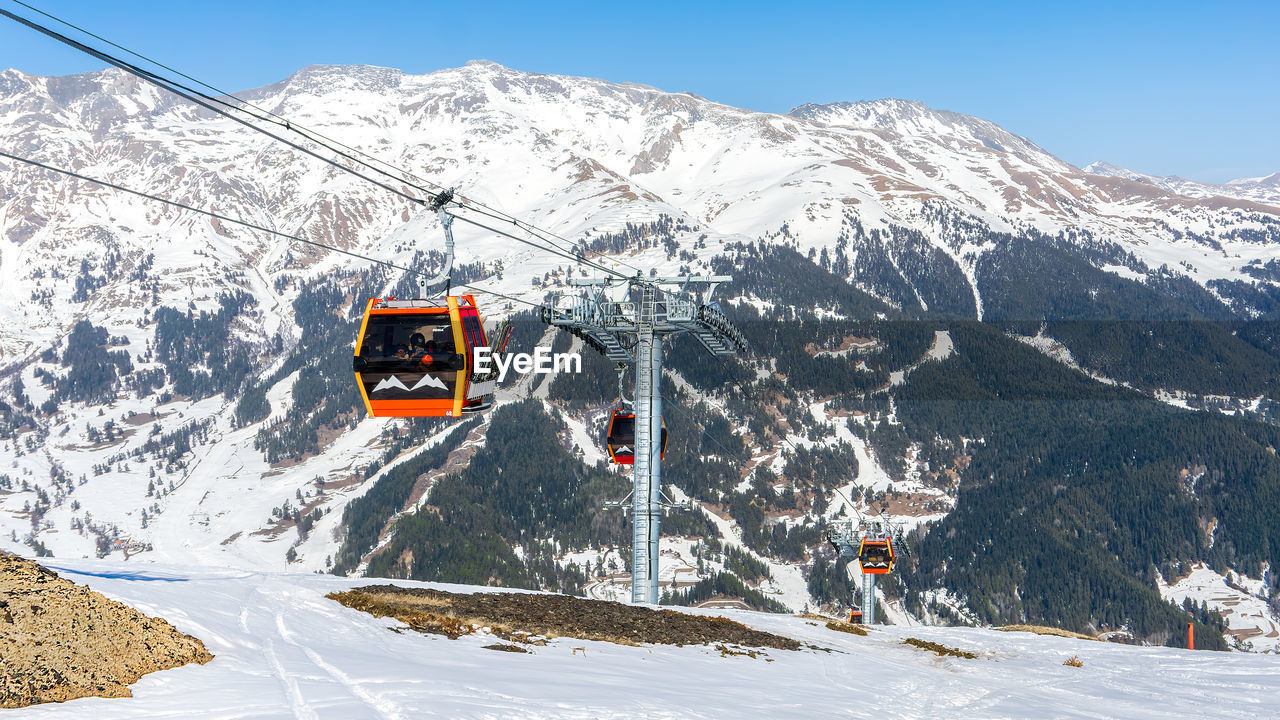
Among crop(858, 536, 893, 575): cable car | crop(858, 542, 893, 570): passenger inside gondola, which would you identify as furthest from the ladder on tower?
crop(858, 542, 893, 570): passenger inside gondola

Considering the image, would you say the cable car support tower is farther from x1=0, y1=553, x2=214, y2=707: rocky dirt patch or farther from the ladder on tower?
x1=0, y1=553, x2=214, y2=707: rocky dirt patch

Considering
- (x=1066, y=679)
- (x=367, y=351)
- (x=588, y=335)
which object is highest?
(x=588, y=335)

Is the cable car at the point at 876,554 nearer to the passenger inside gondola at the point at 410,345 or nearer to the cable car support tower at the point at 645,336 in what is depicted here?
the cable car support tower at the point at 645,336

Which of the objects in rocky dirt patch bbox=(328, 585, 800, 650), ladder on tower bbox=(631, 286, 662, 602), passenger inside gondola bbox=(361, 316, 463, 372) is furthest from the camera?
ladder on tower bbox=(631, 286, 662, 602)

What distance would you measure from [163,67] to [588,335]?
28.2 m

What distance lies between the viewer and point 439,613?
2489 centimetres

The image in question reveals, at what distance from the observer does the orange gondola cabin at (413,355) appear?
2838 centimetres

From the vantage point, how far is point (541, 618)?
2539cm

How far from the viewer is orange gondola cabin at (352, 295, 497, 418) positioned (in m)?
28.4

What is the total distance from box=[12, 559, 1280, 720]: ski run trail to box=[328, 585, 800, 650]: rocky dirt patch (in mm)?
816

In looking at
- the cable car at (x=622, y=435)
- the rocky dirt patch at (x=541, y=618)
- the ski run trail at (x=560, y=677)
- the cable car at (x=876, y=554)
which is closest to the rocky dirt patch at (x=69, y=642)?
the ski run trail at (x=560, y=677)

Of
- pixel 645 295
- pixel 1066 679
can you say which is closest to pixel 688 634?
pixel 1066 679

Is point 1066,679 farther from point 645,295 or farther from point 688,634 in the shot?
point 645,295

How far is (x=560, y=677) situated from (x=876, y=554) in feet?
208
